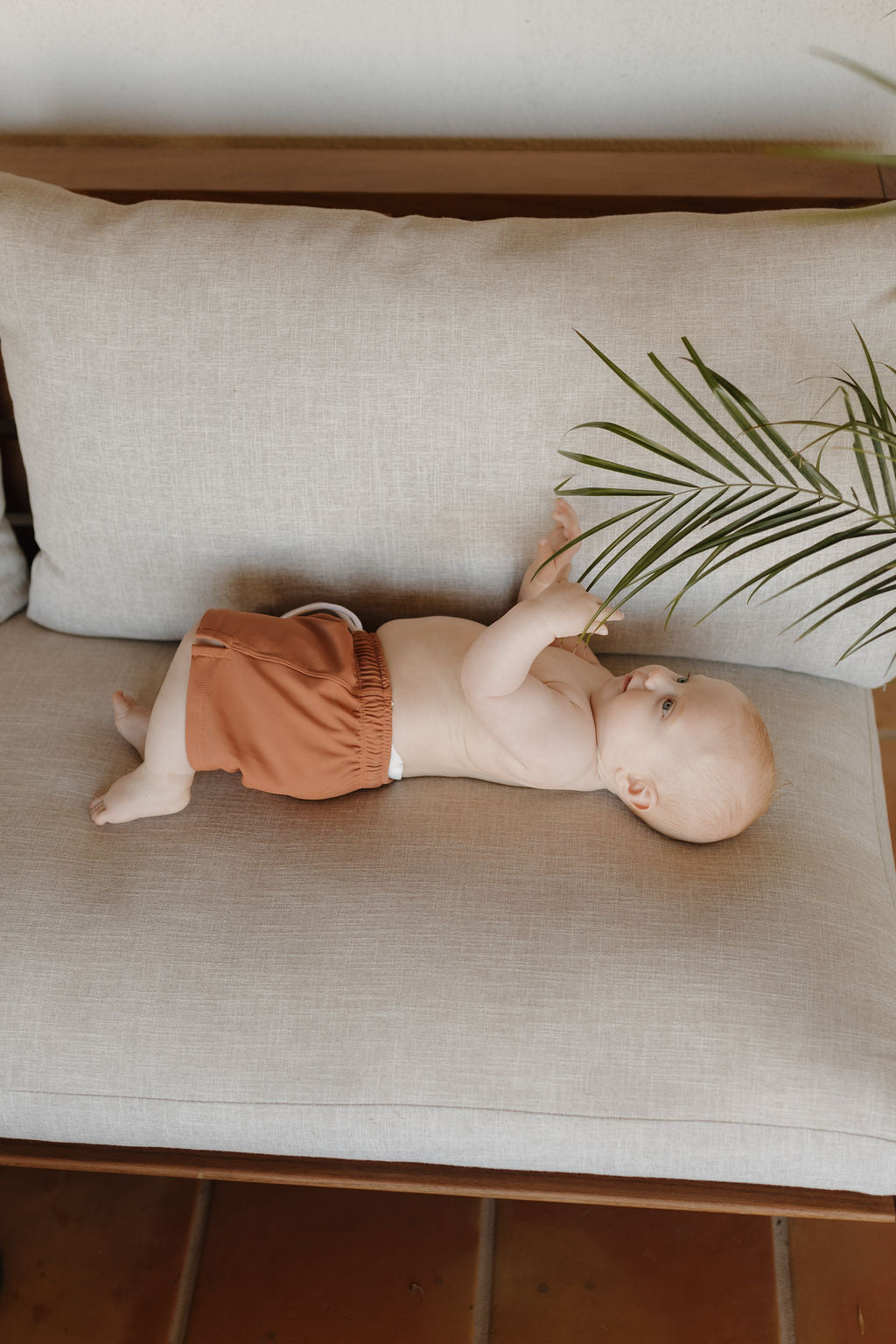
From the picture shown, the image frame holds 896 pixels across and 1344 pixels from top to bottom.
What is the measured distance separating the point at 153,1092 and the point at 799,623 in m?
0.94

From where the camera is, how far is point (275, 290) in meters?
1.14

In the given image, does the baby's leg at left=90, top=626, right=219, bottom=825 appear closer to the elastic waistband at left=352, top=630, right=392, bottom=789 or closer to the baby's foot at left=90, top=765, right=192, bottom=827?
the baby's foot at left=90, top=765, right=192, bottom=827

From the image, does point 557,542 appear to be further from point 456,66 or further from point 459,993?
point 456,66

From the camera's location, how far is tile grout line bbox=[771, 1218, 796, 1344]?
131 cm

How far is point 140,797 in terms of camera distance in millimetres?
1148

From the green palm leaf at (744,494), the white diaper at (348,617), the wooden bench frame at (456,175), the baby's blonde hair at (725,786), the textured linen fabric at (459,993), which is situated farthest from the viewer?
the wooden bench frame at (456,175)

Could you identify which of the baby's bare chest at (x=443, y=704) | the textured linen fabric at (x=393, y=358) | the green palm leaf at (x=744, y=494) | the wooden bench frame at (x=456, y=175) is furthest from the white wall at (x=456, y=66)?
the baby's bare chest at (x=443, y=704)

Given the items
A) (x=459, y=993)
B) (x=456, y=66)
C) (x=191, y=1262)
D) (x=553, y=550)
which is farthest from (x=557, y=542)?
(x=191, y=1262)

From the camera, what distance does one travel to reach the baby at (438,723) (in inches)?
44.3

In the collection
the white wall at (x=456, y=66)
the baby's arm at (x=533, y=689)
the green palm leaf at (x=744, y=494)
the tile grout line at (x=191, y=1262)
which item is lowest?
the tile grout line at (x=191, y=1262)

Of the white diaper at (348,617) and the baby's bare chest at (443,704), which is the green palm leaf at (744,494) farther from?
the white diaper at (348,617)

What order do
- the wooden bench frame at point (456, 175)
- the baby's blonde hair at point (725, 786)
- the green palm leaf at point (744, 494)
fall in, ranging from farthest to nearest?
the wooden bench frame at point (456, 175)
the baby's blonde hair at point (725, 786)
the green palm leaf at point (744, 494)

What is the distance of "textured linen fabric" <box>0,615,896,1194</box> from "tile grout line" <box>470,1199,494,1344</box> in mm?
443

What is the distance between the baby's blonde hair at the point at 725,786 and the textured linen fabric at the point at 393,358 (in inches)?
7.3
